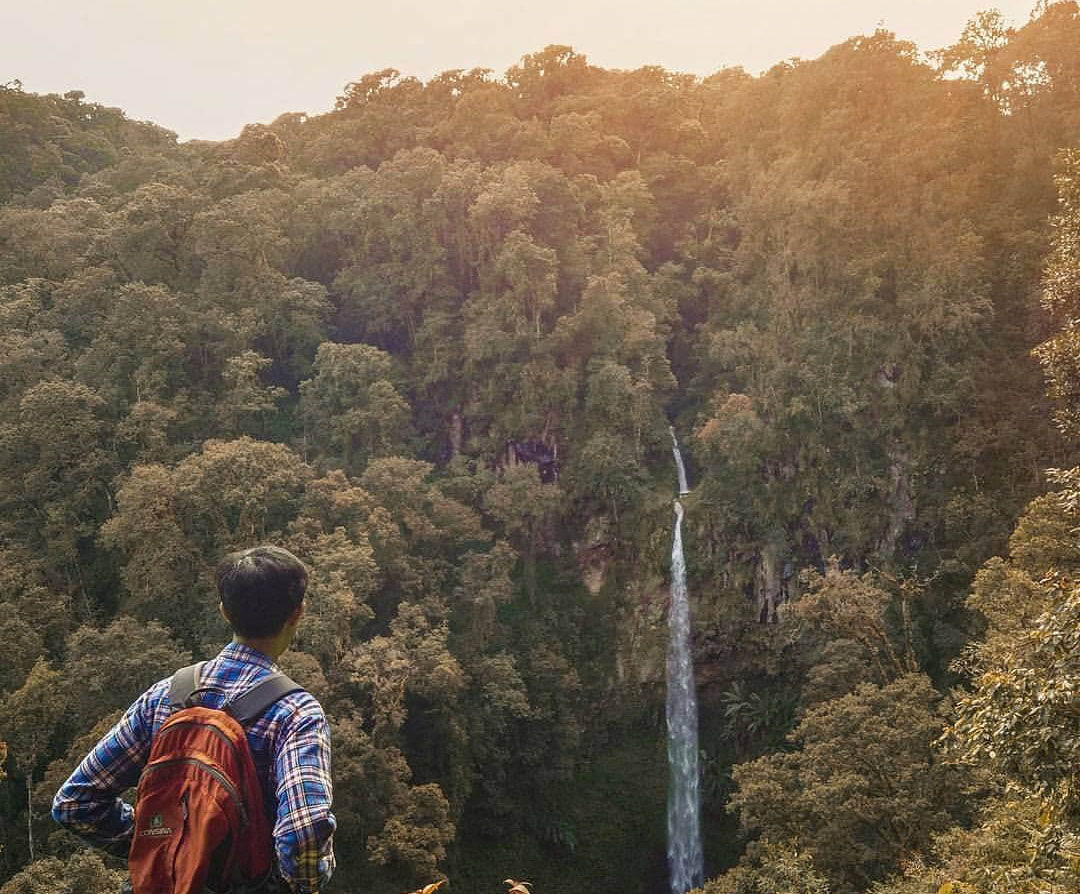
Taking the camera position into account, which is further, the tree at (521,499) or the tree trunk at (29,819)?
the tree at (521,499)

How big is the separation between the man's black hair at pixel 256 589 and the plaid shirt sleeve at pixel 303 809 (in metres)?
0.24

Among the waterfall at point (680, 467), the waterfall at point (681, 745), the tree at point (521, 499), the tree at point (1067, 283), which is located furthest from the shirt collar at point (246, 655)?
the waterfall at point (680, 467)

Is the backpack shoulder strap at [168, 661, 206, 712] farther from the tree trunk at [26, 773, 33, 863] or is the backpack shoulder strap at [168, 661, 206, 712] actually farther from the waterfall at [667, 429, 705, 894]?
the waterfall at [667, 429, 705, 894]

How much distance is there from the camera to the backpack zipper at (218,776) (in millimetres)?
1469

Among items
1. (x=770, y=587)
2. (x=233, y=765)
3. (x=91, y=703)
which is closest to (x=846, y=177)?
(x=770, y=587)

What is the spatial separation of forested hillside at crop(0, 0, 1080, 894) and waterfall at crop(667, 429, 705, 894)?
0.32 meters

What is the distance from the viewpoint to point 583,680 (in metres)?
Answer: 19.1

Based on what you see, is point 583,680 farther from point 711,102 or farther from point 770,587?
point 711,102

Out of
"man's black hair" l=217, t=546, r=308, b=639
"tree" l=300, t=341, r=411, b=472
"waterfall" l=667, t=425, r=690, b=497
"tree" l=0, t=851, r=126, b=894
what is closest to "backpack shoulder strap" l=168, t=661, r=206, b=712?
"man's black hair" l=217, t=546, r=308, b=639

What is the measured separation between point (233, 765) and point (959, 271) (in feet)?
59.0

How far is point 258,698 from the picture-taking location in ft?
5.21

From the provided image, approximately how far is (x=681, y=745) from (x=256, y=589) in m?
18.7

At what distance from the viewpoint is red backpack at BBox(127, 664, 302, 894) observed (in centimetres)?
145

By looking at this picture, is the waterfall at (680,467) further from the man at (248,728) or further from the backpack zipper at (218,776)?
the backpack zipper at (218,776)
